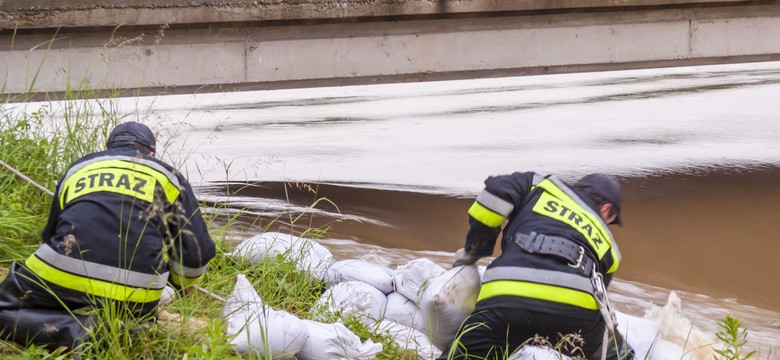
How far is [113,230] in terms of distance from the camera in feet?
11.0

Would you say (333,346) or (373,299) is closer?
(333,346)

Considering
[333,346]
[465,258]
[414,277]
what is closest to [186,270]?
[333,346]

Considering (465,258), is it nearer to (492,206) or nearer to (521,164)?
(492,206)

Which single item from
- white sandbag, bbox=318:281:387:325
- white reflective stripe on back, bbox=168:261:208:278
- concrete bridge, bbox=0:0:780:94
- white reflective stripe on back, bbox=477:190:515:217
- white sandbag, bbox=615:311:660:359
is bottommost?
white sandbag, bbox=615:311:660:359

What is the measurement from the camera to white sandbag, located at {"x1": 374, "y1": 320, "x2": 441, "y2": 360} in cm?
412

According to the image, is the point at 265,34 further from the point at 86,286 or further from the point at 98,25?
the point at 86,286

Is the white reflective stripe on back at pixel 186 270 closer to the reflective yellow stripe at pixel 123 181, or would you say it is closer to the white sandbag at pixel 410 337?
the reflective yellow stripe at pixel 123 181

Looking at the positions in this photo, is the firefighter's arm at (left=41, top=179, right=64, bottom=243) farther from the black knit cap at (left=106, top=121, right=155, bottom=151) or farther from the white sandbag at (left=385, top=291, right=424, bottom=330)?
the white sandbag at (left=385, top=291, right=424, bottom=330)

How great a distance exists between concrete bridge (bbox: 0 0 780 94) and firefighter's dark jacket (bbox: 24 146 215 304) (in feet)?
12.8

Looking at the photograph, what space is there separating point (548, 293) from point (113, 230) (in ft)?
5.47

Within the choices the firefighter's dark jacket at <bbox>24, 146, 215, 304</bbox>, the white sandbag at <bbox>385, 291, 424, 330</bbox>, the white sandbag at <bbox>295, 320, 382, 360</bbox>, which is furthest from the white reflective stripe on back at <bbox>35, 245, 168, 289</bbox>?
the white sandbag at <bbox>385, 291, 424, 330</bbox>

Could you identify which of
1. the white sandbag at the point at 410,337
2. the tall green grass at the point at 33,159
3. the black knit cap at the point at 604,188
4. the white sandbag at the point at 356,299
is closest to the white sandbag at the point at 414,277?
the white sandbag at the point at 356,299

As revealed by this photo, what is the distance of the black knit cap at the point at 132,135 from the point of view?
365cm

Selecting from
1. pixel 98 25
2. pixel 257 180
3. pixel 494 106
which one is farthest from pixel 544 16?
pixel 494 106
